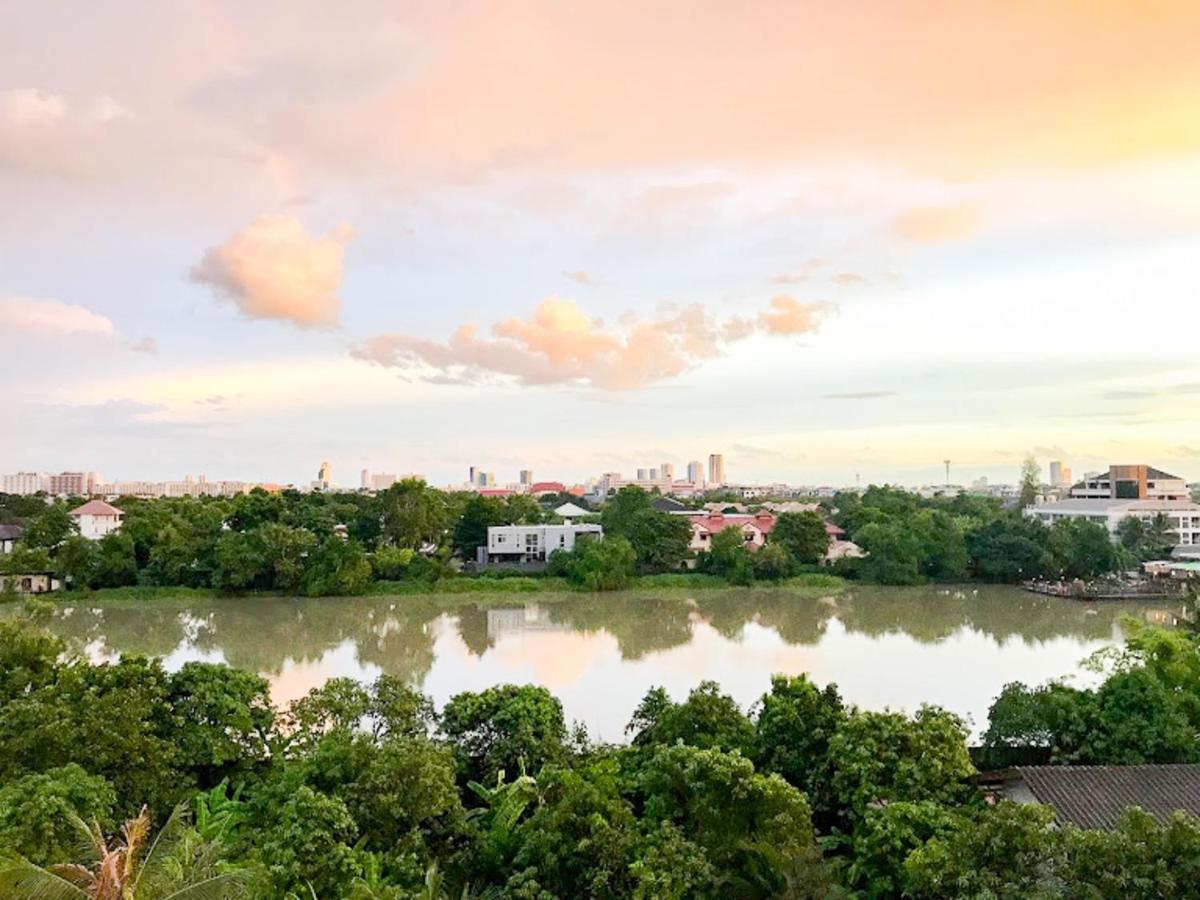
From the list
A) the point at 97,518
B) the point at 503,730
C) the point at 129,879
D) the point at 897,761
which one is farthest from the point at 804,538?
the point at 97,518

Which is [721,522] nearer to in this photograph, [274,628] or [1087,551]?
[1087,551]

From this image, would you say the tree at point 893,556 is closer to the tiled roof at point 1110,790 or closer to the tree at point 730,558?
the tree at point 730,558

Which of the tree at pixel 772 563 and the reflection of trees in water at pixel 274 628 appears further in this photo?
the tree at pixel 772 563

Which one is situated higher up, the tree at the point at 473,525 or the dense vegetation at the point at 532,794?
the tree at the point at 473,525

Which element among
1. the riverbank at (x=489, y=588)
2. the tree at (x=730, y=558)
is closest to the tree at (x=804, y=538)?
the riverbank at (x=489, y=588)

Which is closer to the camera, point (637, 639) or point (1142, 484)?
point (637, 639)

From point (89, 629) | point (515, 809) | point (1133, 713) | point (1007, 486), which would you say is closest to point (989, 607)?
point (1133, 713)

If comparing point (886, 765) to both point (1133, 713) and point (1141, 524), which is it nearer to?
point (1133, 713)
